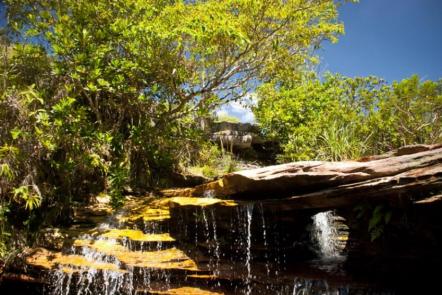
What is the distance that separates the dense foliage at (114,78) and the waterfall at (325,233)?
3.97 meters

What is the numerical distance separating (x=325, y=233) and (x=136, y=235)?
4222 mm

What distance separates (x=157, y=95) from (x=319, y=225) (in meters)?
5.46

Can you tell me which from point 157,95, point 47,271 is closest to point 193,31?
point 157,95

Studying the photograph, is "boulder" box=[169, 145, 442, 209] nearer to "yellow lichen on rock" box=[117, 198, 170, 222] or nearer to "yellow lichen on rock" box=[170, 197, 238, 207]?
"yellow lichen on rock" box=[170, 197, 238, 207]

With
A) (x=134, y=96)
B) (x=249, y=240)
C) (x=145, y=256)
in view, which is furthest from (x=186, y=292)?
(x=134, y=96)

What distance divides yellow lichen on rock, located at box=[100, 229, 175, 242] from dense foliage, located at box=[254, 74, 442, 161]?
5.58 meters

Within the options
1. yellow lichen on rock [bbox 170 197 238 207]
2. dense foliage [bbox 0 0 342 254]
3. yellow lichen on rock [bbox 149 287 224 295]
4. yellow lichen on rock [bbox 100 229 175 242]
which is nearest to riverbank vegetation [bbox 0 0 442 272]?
dense foliage [bbox 0 0 342 254]

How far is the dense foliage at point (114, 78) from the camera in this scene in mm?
7707

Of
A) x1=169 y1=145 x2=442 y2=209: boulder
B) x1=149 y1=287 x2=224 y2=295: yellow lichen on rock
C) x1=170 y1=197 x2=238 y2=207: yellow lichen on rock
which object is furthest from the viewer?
x1=170 y1=197 x2=238 y2=207: yellow lichen on rock

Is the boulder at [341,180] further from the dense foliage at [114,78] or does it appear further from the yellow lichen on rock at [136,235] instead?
the dense foliage at [114,78]

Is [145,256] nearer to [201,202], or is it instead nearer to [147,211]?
[147,211]

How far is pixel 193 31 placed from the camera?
7852 millimetres

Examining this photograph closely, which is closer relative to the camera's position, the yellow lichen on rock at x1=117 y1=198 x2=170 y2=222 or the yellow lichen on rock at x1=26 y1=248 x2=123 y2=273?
the yellow lichen on rock at x1=26 y1=248 x2=123 y2=273

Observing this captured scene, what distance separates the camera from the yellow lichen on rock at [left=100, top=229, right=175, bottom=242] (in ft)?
24.8
